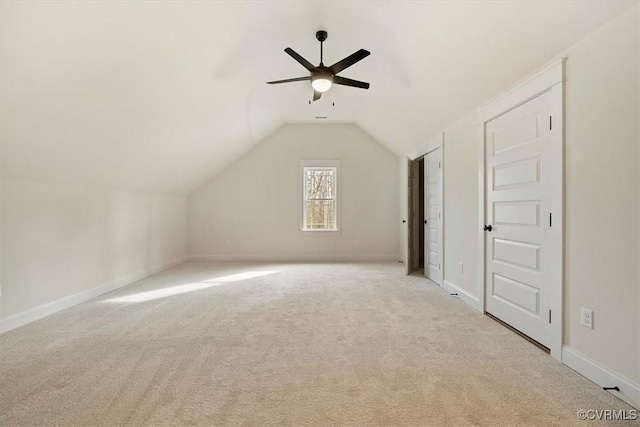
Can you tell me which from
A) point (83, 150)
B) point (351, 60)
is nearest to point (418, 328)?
point (351, 60)

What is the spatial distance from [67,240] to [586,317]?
498 centimetres

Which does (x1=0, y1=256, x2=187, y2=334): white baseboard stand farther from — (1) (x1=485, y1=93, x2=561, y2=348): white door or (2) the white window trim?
(1) (x1=485, y1=93, x2=561, y2=348): white door

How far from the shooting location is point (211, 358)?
84.8 inches

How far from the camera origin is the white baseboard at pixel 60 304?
8.78 feet

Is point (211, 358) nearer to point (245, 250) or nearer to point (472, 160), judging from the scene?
point (472, 160)

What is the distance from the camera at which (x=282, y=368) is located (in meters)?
2.01

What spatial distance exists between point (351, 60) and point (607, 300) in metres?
2.77

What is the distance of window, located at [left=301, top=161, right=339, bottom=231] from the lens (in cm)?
682

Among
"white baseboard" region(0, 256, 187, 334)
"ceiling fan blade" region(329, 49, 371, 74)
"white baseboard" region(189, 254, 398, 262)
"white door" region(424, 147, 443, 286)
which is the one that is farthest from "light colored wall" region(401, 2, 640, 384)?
"white baseboard" region(0, 256, 187, 334)

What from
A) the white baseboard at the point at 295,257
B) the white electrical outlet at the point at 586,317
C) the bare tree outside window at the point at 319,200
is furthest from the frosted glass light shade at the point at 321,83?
the white baseboard at the point at 295,257

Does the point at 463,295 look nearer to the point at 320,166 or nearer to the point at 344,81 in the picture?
the point at 344,81

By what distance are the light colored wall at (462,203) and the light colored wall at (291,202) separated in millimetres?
2666

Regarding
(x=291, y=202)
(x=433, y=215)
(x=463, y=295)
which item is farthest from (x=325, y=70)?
(x=291, y=202)

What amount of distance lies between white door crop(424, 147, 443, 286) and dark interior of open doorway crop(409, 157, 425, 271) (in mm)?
615
